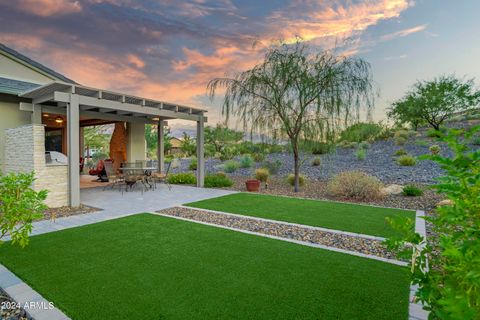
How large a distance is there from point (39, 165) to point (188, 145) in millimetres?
21391

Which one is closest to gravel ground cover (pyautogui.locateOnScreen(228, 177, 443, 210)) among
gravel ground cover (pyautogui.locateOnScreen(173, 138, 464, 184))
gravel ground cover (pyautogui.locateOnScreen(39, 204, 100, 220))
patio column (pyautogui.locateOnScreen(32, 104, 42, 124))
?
gravel ground cover (pyautogui.locateOnScreen(173, 138, 464, 184))

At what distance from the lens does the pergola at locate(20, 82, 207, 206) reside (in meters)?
6.64

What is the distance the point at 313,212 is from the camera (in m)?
6.27

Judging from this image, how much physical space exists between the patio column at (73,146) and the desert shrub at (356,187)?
7619 millimetres

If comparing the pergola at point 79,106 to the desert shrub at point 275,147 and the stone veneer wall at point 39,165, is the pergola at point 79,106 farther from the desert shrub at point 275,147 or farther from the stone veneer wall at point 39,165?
the desert shrub at point 275,147

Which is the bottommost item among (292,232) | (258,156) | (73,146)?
(292,232)

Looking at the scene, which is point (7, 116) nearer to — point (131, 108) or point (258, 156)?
point (131, 108)

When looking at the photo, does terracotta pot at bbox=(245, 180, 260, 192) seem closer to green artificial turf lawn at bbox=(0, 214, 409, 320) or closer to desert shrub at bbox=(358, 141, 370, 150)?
green artificial turf lawn at bbox=(0, 214, 409, 320)

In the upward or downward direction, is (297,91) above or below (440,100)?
below

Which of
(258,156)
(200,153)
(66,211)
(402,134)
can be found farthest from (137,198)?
(402,134)

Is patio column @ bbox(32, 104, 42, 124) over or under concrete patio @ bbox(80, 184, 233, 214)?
over

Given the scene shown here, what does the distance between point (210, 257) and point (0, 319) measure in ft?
7.06

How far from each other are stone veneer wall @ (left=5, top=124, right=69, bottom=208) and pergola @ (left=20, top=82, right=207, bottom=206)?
0.83ft

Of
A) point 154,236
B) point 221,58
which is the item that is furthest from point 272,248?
point 221,58
